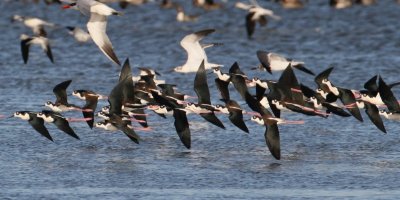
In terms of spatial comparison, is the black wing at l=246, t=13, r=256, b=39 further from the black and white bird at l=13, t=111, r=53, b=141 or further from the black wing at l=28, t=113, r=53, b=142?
the black wing at l=28, t=113, r=53, b=142

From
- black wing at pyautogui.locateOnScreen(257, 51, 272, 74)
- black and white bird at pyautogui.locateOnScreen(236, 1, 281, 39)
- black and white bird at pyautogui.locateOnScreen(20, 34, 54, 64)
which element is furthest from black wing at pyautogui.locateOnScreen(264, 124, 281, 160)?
black and white bird at pyautogui.locateOnScreen(236, 1, 281, 39)

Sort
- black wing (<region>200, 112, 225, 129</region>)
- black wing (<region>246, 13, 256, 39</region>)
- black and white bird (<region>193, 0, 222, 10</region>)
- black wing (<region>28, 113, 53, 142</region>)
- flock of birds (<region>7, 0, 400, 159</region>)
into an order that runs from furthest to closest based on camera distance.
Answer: black and white bird (<region>193, 0, 222, 10</region>) < black wing (<region>246, 13, 256, 39</region>) < black wing (<region>200, 112, 225, 129</region>) < black wing (<region>28, 113, 53, 142</region>) < flock of birds (<region>7, 0, 400, 159</region>)

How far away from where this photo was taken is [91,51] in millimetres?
22859

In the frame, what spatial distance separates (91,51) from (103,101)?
17.6 feet

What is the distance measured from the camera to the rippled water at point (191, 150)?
11.9 meters

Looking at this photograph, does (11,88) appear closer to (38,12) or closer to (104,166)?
(104,166)

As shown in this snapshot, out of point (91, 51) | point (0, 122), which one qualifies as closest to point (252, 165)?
point (0, 122)

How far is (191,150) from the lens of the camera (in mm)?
13844

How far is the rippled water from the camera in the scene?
11.9m

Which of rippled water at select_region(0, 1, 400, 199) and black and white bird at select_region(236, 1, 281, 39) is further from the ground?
black and white bird at select_region(236, 1, 281, 39)

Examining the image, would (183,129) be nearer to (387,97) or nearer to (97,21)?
(97,21)

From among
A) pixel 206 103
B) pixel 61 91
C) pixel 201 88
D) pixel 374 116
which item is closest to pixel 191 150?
pixel 206 103

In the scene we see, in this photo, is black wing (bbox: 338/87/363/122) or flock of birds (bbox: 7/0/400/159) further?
black wing (bbox: 338/87/363/122)

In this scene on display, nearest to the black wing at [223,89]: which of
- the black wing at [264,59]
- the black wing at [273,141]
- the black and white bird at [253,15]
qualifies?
the black wing at [264,59]
